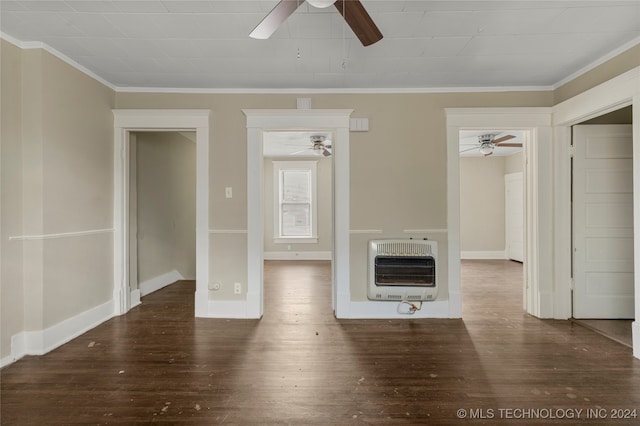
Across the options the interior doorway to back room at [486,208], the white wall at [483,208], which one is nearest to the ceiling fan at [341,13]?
the interior doorway to back room at [486,208]

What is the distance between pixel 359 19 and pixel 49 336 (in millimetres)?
3290

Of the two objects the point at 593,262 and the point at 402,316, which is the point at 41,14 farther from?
the point at 593,262

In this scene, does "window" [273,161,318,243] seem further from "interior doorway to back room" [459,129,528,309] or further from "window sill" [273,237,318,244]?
"interior doorway to back room" [459,129,528,309]

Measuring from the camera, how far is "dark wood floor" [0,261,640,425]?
5.78ft

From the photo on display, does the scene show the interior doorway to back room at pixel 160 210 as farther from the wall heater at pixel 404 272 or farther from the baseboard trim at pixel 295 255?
the wall heater at pixel 404 272

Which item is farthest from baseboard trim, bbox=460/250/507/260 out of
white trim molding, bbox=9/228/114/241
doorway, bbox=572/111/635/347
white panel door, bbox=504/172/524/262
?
white trim molding, bbox=9/228/114/241

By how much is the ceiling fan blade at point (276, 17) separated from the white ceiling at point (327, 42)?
1.29 ft

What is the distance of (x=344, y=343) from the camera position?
8.70 feet

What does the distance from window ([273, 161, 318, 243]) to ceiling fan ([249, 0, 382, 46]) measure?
528cm

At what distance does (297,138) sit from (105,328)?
372cm

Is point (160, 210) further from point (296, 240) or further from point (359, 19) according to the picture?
point (359, 19)

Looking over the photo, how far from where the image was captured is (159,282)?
447 centimetres

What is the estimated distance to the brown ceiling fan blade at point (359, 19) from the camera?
61.3 inches

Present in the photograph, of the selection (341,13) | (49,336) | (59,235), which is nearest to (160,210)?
(59,235)
